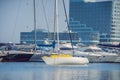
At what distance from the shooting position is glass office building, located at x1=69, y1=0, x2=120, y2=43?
180m

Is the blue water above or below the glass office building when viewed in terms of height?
below

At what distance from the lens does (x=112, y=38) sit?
17850 centimetres

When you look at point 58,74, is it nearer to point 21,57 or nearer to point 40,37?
point 21,57

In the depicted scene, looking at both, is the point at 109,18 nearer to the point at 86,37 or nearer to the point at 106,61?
the point at 86,37

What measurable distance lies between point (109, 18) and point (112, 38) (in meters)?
12.5

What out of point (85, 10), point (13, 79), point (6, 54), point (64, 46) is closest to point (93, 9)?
point (85, 10)

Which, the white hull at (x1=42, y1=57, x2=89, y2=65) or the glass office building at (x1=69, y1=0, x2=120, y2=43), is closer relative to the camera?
the white hull at (x1=42, y1=57, x2=89, y2=65)

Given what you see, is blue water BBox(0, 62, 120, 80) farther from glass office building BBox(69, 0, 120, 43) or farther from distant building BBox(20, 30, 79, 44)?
glass office building BBox(69, 0, 120, 43)

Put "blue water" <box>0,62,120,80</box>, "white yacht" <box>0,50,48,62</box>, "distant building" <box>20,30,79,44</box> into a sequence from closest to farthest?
"blue water" <box>0,62,120,80</box>
"white yacht" <box>0,50,48,62</box>
"distant building" <box>20,30,79,44</box>

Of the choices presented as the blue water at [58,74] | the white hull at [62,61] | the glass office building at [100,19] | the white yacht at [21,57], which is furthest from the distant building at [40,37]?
the blue water at [58,74]

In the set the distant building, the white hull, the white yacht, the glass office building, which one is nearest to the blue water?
the white hull

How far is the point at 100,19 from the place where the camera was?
194 metres

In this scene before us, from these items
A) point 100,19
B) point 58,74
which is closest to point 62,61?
point 58,74

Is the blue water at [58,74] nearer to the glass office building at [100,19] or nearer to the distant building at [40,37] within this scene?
the distant building at [40,37]
